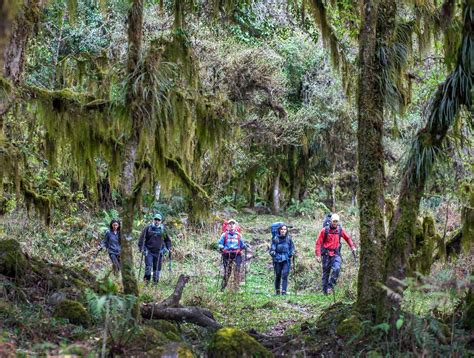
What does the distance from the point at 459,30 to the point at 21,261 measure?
6.55 m

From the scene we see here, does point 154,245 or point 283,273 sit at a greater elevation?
point 154,245

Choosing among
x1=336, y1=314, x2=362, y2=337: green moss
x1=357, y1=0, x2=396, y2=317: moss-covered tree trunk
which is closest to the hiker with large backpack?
x1=357, y1=0, x2=396, y2=317: moss-covered tree trunk

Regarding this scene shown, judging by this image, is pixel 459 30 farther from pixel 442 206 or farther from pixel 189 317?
pixel 442 206

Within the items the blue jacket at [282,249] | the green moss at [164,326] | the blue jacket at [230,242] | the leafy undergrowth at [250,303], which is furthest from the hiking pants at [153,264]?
the green moss at [164,326]

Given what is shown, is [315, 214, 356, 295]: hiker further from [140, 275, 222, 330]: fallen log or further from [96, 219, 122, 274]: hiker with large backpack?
[140, 275, 222, 330]: fallen log

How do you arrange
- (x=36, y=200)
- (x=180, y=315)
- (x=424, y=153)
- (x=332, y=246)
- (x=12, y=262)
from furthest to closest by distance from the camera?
(x=332, y=246) → (x=36, y=200) → (x=180, y=315) → (x=12, y=262) → (x=424, y=153)

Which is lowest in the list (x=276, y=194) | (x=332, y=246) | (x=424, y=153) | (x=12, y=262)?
(x=332, y=246)

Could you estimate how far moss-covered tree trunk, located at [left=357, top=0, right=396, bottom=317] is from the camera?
7504 millimetres

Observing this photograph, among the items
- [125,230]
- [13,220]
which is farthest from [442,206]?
[13,220]

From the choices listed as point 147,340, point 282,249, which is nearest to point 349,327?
point 147,340

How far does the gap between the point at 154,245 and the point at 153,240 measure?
0.18 m

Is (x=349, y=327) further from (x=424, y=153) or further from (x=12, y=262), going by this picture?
(x=12, y=262)

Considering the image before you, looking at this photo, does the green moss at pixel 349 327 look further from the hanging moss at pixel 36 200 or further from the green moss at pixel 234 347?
the hanging moss at pixel 36 200

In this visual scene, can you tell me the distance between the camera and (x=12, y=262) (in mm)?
7867
